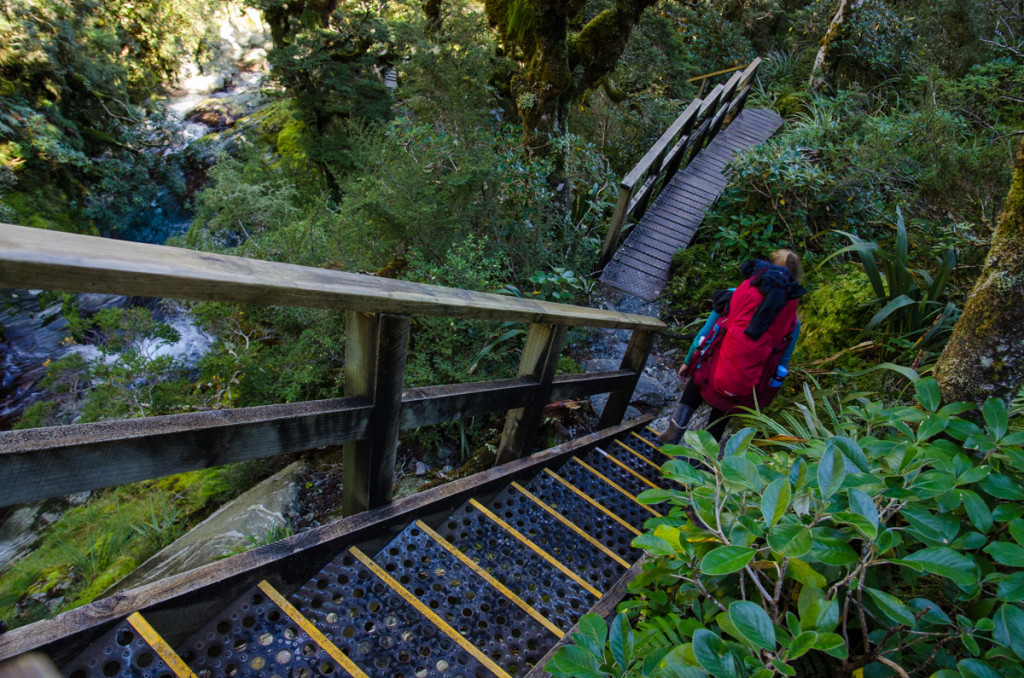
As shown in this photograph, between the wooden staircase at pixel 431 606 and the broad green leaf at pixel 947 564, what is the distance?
1.01m

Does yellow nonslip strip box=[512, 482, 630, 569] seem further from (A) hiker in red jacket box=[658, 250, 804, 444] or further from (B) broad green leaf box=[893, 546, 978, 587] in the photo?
(B) broad green leaf box=[893, 546, 978, 587]

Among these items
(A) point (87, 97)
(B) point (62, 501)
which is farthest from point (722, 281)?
(A) point (87, 97)

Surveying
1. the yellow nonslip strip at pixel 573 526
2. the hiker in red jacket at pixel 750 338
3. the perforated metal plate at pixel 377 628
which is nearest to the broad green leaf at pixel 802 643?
the perforated metal plate at pixel 377 628

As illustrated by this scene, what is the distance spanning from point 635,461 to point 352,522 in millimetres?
1943

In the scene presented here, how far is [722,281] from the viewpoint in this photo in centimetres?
511

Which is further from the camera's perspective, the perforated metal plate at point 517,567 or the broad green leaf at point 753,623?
the perforated metal plate at point 517,567

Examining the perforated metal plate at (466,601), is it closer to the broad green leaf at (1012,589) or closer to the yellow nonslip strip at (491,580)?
the yellow nonslip strip at (491,580)

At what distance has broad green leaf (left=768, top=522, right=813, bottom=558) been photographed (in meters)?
0.82

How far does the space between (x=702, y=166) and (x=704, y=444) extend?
24.9 feet

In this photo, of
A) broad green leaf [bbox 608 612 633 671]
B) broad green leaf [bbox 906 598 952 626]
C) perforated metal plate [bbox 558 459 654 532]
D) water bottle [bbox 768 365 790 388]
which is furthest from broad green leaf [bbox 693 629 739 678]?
water bottle [bbox 768 365 790 388]

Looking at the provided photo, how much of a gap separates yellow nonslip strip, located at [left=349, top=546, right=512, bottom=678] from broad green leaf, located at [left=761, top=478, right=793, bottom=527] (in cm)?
102

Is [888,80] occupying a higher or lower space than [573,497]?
higher

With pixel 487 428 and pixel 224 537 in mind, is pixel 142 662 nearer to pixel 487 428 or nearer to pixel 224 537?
pixel 224 537

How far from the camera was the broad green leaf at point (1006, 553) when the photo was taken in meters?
0.83
